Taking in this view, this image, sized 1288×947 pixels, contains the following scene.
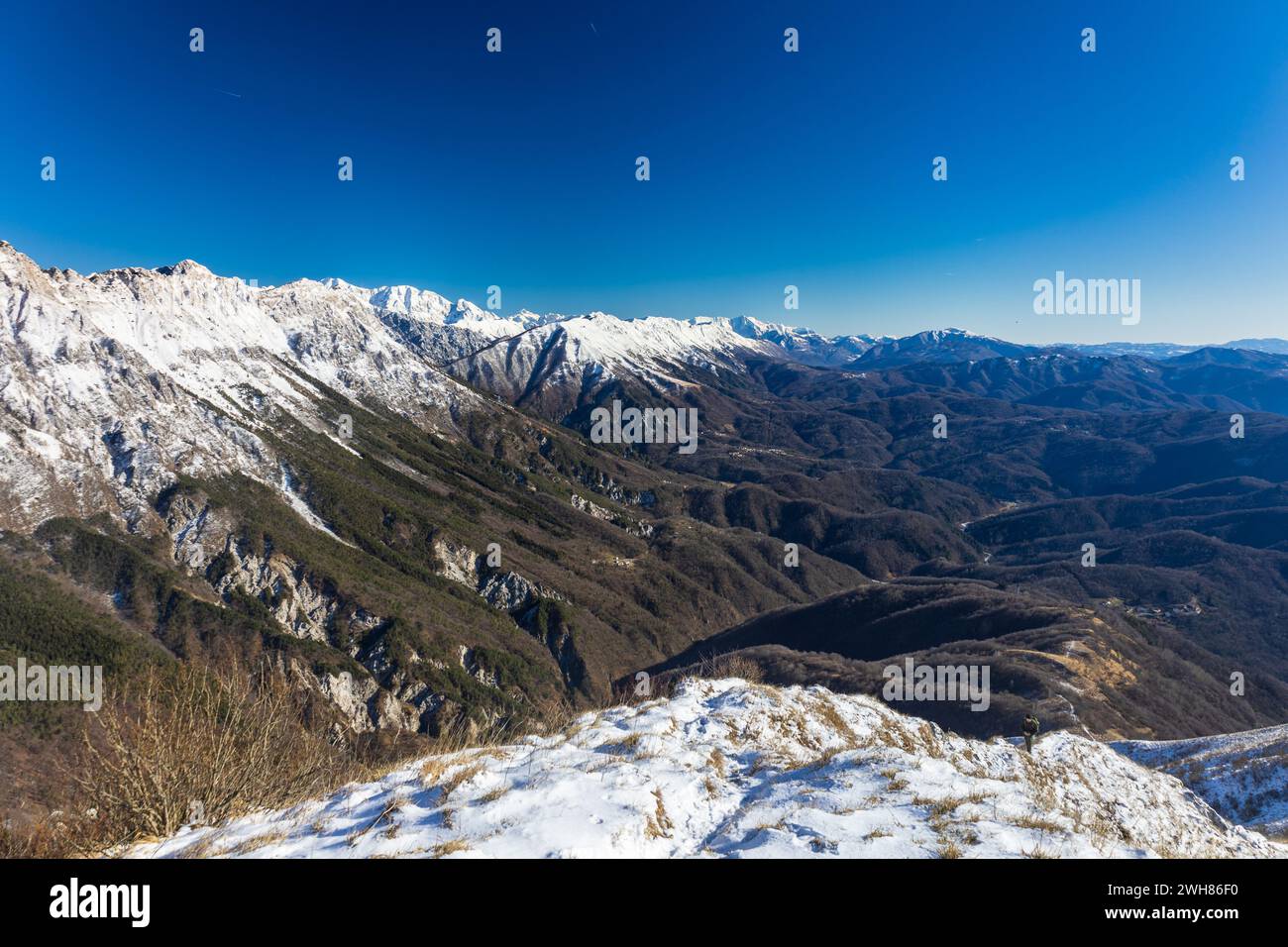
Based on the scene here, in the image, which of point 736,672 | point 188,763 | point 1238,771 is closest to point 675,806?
point 188,763

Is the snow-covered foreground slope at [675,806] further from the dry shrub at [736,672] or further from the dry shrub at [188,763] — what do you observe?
the dry shrub at [736,672]

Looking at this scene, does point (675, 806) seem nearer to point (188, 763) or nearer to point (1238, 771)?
point (188, 763)

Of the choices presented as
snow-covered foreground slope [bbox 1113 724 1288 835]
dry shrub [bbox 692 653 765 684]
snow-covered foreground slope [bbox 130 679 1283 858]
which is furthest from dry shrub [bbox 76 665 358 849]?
snow-covered foreground slope [bbox 1113 724 1288 835]

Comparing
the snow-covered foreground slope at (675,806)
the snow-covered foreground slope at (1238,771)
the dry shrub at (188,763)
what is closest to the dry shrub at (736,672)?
the snow-covered foreground slope at (675,806)

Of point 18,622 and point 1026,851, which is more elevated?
point 1026,851

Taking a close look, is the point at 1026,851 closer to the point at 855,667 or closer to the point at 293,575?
the point at 855,667

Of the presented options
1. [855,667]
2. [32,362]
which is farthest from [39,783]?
[32,362]

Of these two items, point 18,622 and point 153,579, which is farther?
point 153,579
